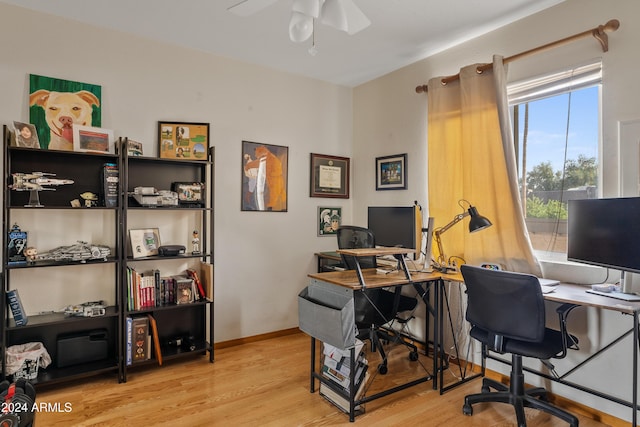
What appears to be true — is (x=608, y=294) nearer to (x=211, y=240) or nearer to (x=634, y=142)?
(x=634, y=142)

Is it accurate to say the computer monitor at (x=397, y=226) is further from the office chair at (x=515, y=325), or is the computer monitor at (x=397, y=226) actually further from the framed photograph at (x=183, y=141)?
the framed photograph at (x=183, y=141)

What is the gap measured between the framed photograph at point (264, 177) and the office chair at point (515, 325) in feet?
6.81

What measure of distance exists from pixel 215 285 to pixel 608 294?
2916 mm

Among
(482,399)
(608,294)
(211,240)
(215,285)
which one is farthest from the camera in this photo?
(215,285)

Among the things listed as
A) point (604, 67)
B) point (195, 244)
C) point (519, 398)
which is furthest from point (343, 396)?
point (604, 67)

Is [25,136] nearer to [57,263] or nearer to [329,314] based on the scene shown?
[57,263]

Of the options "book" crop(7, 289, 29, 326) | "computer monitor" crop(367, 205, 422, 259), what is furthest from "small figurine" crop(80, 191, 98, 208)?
"computer monitor" crop(367, 205, 422, 259)

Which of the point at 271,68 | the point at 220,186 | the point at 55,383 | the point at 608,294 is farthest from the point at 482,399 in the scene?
the point at 271,68

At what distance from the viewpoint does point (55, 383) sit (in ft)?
8.68

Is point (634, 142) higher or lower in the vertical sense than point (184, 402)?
higher

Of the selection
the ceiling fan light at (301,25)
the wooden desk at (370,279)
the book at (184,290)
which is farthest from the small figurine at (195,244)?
the ceiling fan light at (301,25)

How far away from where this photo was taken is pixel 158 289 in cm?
301

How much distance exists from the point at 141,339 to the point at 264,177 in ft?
5.83

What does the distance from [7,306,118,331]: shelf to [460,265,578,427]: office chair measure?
99.8 inches
